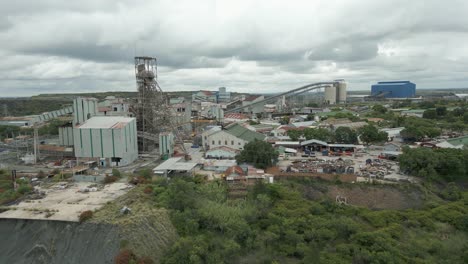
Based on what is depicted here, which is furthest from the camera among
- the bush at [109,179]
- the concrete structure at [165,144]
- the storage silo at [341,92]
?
the storage silo at [341,92]

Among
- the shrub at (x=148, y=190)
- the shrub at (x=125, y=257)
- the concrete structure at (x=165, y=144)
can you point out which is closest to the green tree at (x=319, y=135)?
the concrete structure at (x=165, y=144)

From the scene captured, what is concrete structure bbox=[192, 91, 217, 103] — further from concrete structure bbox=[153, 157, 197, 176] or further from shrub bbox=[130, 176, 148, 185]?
shrub bbox=[130, 176, 148, 185]

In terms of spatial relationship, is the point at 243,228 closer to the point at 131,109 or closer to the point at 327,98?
the point at 131,109

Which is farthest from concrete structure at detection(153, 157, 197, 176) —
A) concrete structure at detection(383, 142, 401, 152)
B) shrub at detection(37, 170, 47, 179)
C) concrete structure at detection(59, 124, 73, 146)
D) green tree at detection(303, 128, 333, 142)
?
concrete structure at detection(383, 142, 401, 152)

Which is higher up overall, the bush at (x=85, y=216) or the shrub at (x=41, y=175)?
the shrub at (x=41, y=175)

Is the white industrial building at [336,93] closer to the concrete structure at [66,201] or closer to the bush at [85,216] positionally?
the concrete structure at [66,201]

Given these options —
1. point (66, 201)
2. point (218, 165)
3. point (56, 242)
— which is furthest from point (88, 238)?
point (218, 165)
